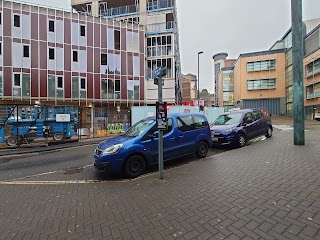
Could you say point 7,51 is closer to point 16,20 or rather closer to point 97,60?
point 16,20

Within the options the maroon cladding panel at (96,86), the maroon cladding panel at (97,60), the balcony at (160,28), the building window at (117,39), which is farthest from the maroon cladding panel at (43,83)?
the balcony at (160,28)

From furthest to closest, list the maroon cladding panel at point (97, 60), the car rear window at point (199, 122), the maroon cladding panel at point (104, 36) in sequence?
the maroon cladding panel at point (104, 36) < the maroon cladding panel at point (97, 60) < the car rear window at point (199, 122)

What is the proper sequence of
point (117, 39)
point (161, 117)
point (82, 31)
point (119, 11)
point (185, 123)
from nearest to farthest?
point (161, 117), point (185, 123), point (82, 31), point (117, 39), point (119, 11)

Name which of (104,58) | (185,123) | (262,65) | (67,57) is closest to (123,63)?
(104,58)

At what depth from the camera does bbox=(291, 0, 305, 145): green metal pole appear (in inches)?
332

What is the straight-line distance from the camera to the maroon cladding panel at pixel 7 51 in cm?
2176

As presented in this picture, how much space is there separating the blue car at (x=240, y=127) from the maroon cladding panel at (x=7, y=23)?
23.1m

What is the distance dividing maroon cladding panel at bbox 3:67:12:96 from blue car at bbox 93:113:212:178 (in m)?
20.4

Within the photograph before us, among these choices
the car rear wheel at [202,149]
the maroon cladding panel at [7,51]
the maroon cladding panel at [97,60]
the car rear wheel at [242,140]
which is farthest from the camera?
the maroon cladding panel at [97,60]

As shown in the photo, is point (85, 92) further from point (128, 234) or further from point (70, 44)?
point (128, 234)

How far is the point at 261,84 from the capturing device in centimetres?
4512

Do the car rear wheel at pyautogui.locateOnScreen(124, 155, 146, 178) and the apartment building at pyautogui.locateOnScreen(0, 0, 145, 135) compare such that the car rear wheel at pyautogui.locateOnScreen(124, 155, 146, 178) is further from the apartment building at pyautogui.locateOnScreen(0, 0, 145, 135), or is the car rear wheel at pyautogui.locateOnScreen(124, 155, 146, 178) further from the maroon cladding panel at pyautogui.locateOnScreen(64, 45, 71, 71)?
the maroon cladding panel at pyautogui.locateOnScreen(64, 45, 71, 71)

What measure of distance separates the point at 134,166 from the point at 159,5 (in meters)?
29.5

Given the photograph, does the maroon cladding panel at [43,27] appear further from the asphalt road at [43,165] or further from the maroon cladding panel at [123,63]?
the asphalt road at [43,165]
